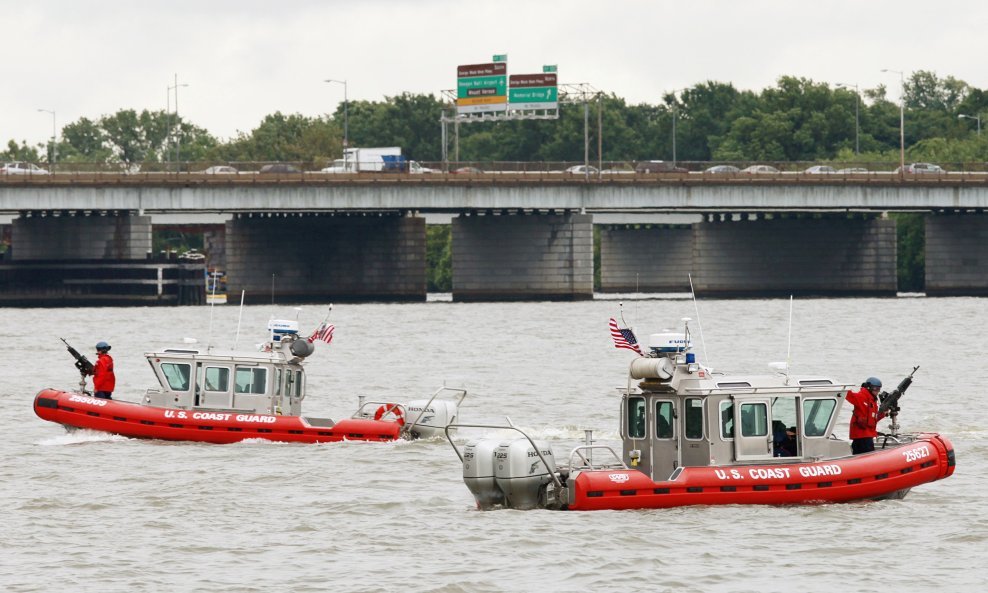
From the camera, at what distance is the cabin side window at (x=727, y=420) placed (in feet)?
92.0

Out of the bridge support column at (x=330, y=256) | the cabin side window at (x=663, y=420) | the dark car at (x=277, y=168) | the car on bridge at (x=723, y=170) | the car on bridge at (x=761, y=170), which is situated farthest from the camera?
the bridge support column at (x=330, y=256)

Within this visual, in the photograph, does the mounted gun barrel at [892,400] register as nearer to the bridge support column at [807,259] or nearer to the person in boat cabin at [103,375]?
the person in boat cabin at [103,375]

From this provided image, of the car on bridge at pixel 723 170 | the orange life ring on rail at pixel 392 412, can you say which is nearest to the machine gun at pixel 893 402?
the orange life ring on rail at pixel 392 412

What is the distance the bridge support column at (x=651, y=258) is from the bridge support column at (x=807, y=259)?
19545mm

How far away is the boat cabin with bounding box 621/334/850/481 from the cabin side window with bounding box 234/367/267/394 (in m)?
11.2

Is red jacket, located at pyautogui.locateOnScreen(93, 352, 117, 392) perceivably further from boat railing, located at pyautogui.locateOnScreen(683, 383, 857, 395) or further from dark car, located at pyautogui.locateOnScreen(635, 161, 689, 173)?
dark car, located at pyautogui.locateOnScreen(635, 161, 689, 173)

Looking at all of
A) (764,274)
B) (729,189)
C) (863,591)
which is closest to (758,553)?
(863,591)

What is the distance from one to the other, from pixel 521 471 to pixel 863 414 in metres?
5.58

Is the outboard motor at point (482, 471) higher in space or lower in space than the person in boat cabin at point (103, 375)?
lower

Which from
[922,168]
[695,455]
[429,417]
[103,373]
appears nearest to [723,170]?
[922,168]

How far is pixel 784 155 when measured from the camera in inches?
7387

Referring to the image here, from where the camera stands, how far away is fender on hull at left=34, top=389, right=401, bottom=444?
123 feet

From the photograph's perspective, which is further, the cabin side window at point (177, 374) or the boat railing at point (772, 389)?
the cabin side window at point (177, 374)

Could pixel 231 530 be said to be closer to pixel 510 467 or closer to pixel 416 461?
pixel 510 467
